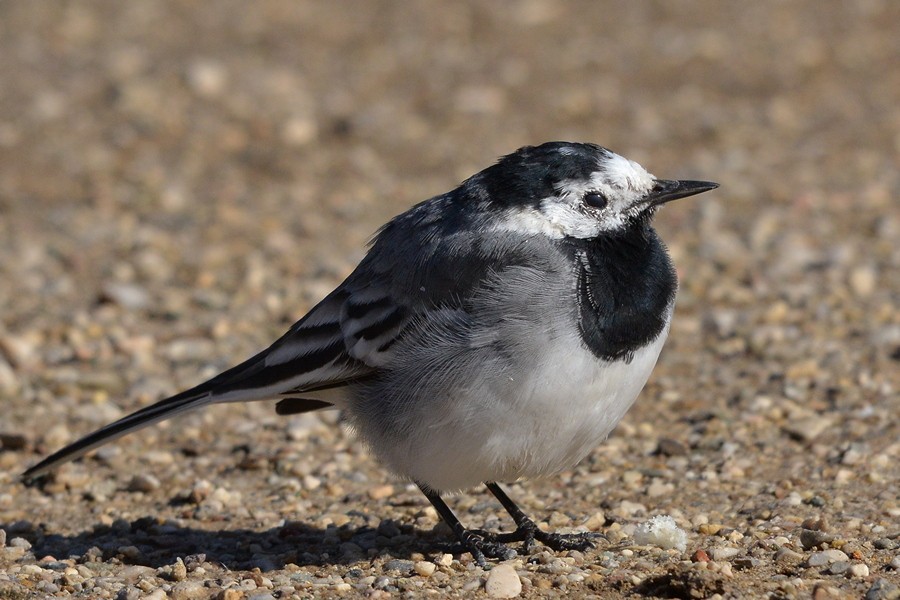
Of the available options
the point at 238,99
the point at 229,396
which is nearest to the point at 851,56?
the point at 238,99

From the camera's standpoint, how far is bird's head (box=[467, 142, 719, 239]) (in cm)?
592

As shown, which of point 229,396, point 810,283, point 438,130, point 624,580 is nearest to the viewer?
point 624,580

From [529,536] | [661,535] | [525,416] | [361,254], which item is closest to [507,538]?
[529,536]

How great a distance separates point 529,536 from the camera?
6188 millimetres

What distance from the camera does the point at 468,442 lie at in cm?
562

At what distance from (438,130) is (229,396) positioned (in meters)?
7.47

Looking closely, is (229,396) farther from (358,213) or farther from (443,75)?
(443,75)

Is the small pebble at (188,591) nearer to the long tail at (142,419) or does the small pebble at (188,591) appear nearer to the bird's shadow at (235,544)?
the bird's shadow at (235,544)

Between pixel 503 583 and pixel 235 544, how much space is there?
1.62m

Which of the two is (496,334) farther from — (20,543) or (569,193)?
(20,543)

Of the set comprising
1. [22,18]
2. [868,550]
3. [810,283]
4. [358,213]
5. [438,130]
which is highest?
[22,18]

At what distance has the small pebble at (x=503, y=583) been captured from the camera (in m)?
5.42

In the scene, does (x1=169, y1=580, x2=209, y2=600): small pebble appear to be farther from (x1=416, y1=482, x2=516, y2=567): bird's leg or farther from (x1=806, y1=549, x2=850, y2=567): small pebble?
(x1=806, y1=549, x2=850, y2=567): small pebble

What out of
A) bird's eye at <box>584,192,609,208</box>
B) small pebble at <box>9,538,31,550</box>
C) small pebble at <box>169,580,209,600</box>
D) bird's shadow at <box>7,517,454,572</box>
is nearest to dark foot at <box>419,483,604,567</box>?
bird's shadow at <box>7,517,454,572</box>
